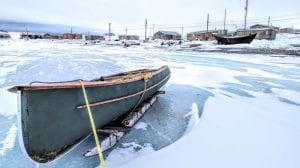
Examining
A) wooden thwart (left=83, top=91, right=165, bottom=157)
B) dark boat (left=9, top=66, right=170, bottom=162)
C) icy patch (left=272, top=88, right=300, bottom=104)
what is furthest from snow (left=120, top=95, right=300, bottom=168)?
icy patch (left=272, top=88, right=300, bottom=104)

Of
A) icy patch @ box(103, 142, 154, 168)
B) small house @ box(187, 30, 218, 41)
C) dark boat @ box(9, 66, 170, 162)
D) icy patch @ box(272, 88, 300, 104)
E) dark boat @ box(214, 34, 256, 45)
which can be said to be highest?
small house @ box(187, 30, 218, 41)

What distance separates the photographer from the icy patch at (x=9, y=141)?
3.67 m

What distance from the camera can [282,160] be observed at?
3.30 m

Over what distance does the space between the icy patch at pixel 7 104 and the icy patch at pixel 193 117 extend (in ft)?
10.9

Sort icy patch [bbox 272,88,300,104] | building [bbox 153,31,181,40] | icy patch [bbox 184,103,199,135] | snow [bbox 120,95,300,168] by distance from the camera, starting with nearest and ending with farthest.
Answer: snow [bbox 120,95,300,168] → icy patch [bbox 184,103,199,135] → icy patch [bbox 272,88,300,104] → building [bbox 153,31,181,40]

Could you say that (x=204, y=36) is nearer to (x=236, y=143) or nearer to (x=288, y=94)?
(x=288, y=94)

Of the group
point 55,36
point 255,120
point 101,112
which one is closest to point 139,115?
point 101,112

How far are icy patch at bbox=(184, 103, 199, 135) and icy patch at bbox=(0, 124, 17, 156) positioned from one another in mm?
2641

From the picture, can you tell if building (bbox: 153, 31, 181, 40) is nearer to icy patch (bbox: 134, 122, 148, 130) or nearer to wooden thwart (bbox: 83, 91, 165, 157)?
wooden thwart (bbox: 83, 91, 165, 157)

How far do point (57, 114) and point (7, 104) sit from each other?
3.22m

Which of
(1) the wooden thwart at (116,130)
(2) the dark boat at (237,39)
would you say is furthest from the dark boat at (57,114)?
(2) the dark boat at (237,39)

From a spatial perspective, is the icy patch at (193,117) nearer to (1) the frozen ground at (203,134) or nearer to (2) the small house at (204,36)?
(1) the frozen ground at (203,134)

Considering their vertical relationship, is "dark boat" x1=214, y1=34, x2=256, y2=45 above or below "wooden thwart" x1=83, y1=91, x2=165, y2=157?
above

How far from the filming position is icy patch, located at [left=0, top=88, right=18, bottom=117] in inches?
204
